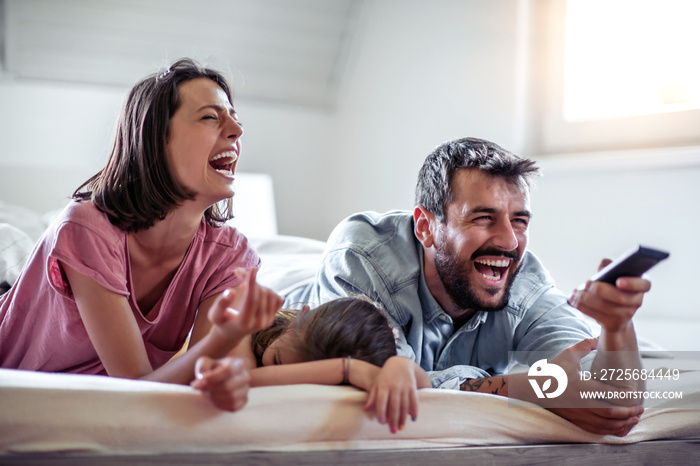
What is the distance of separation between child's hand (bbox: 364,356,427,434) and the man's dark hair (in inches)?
22.7

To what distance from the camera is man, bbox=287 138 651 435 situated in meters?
1.36

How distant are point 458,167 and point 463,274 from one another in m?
0.23

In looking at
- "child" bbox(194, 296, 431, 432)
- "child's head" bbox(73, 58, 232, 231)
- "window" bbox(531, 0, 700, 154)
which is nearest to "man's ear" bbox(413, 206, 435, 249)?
"child" bbox(194, 296, 431, 432)

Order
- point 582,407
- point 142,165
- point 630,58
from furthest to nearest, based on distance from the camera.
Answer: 1. point 630,58
2. point 142,165
3. point 582,407

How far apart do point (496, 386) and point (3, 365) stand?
33.7 inches

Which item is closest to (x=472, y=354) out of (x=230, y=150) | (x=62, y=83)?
(x=230, y=150)

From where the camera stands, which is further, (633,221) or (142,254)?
(633,221)

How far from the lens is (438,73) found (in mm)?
2613

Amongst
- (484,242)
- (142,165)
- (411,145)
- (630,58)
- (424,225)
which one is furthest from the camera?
(411,145)

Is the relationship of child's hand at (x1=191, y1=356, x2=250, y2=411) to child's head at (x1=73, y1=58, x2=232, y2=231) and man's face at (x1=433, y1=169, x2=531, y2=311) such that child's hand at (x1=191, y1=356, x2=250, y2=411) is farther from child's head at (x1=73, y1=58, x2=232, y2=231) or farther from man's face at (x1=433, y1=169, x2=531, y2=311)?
man's face at (x1=433, y1=169, x2=531, y2=311)

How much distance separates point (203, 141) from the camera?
3.90 feet

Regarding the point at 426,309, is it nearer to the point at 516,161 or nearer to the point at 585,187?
the point at 516,161

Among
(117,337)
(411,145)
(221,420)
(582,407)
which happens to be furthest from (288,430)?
(411,145)

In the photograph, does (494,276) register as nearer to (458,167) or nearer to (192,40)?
(458,167)
